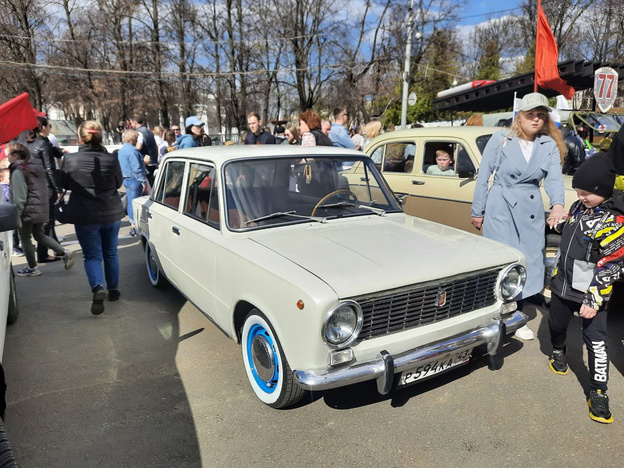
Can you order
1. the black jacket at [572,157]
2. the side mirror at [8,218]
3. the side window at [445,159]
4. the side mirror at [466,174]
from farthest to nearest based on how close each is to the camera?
1. the black jacket at [572,157]
2. the side window at [445,159]
3. the side mirror at [466,174]
4. the side mirror at [8,218]

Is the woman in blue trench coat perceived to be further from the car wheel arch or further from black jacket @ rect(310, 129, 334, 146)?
black jacket @ rect(310, 129, 334, 146)

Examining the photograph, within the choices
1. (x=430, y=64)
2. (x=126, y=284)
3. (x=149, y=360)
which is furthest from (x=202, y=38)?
(x=149, y=360)

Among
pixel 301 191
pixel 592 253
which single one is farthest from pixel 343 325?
pixel 592 253

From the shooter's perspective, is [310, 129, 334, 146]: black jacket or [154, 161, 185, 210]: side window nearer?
[154, 161, 185, 210]: side window

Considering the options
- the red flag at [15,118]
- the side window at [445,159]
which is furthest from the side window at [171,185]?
the side window at [445,159]

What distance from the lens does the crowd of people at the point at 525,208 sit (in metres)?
2.86

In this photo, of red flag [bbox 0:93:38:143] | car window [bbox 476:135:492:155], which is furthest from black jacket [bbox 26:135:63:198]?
car window [bbox 476:135:492:155]

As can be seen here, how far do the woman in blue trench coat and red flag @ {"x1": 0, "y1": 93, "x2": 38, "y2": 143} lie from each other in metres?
4.96

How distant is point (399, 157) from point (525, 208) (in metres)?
2.92

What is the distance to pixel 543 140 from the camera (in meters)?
3.83

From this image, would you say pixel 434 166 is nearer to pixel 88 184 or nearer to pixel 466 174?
pixel 466 174

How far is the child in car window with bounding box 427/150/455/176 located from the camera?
5.93 meters

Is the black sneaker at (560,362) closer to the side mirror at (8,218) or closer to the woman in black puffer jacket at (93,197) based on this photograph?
the side mirror at (8,218)

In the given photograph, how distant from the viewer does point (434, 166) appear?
6.11 meters
